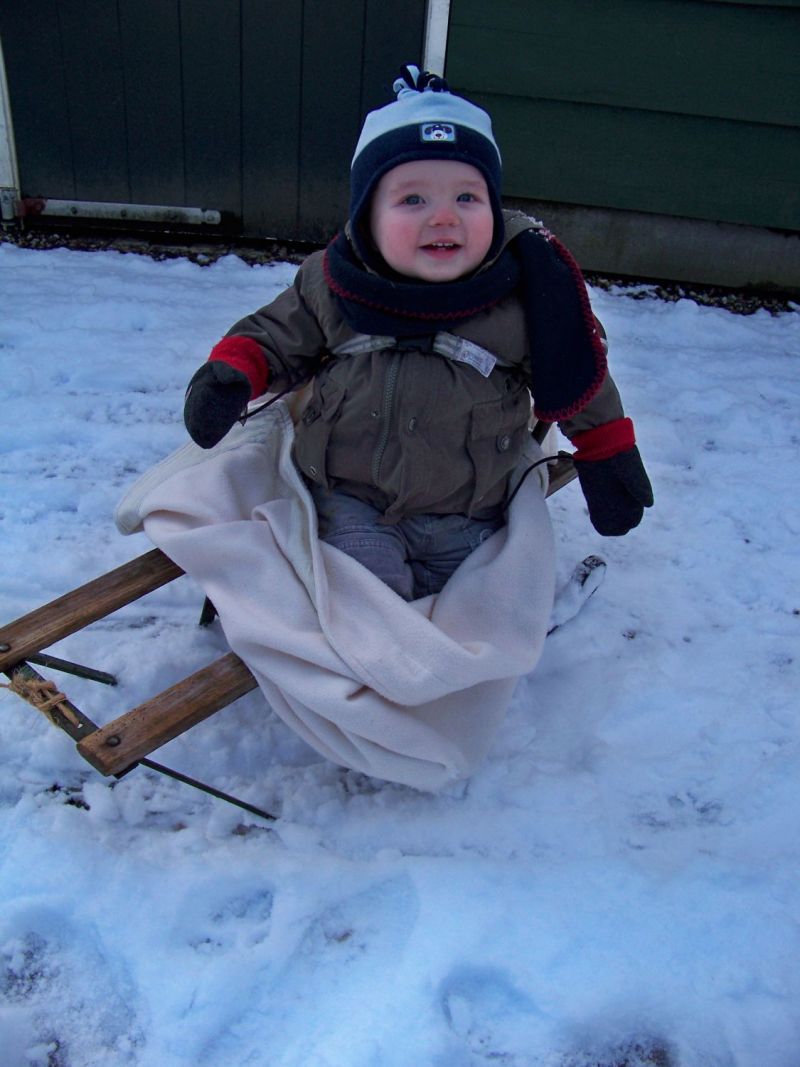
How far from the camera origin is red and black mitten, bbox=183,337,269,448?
5.56 ft

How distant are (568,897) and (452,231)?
1138mm

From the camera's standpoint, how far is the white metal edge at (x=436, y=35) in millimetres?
3639

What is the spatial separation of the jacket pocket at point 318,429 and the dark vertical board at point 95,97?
280cm

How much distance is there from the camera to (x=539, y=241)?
1709mm

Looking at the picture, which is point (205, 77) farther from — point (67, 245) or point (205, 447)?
point (205, 447)

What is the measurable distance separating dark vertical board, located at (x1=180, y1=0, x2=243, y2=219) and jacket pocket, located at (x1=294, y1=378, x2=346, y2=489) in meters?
2.63

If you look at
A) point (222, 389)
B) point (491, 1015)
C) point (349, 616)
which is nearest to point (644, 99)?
point (222, 389)

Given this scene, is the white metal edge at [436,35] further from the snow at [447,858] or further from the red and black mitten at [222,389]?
the red and black mitten at [222,389]

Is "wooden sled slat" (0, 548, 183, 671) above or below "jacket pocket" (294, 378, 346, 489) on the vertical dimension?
below

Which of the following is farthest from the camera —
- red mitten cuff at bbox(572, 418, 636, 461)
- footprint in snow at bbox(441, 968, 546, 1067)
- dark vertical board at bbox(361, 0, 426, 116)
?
dark vertical board at bbox(361, 0, 426, 116)

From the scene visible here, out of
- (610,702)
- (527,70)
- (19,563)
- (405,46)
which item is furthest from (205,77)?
(610,702)

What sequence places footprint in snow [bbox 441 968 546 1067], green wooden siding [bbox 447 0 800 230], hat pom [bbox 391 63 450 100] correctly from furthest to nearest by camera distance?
green wooden siding [bbox 447 0 800 230] < hat pom [bbox 391 63 450 100] < footprint in snow [bbox 441 968 546 1067]

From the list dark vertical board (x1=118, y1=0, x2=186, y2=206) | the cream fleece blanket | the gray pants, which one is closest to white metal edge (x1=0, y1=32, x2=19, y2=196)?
dark vertical board (x1=118, y1=0, x2=186, y2=206)

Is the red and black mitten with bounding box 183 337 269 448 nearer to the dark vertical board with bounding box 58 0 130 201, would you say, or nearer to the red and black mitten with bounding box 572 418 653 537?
the red and black mitten with bounding box 572 418 653 537
